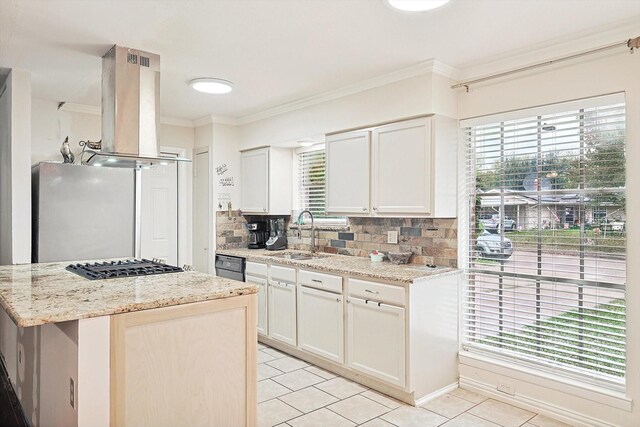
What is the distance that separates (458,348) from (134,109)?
297 centimetres

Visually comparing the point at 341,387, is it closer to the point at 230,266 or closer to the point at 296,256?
the point at 296,256

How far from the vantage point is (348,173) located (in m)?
3.82

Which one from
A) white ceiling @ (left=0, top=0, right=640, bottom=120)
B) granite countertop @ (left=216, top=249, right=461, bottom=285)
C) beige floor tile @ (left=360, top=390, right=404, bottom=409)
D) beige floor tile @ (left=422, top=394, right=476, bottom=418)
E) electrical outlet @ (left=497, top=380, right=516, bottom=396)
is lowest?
beige floor tile @ (left=422, top=394, right=476, bottom=418)

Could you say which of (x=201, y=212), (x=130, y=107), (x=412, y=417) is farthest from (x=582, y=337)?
(x=201, y=212)

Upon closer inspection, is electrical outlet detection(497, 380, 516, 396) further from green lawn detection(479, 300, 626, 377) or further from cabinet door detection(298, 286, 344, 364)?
cabinet door detection(298, 286, 344, 364)

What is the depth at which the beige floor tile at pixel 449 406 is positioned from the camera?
2.89 meters

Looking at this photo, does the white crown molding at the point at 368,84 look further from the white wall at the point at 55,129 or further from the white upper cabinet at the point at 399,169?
the white wall at the point at 55,129

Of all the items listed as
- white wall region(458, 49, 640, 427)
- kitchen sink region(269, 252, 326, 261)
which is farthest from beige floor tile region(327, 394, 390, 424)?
kitchen sink region(269, 252, 326, 261)

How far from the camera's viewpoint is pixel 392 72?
3.36 m

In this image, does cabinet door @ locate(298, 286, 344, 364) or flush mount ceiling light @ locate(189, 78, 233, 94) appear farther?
flush mount ceiling light @ locate(189, 78, 233, 94)

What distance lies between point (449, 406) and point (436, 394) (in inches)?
6.3

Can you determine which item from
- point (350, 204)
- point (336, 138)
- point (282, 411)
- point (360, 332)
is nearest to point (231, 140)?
point (336, 138)

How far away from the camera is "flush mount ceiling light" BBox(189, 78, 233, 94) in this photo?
11.8 ft

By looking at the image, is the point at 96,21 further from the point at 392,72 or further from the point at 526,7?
the point at 526,7
